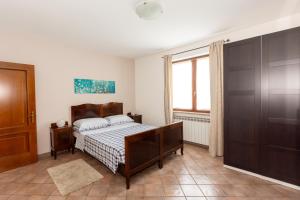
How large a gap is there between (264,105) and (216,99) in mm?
962

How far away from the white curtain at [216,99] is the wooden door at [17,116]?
3570 mm

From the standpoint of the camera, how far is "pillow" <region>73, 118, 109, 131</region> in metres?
3.42

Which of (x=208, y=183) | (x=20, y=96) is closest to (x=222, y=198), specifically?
(x=208, y=183)

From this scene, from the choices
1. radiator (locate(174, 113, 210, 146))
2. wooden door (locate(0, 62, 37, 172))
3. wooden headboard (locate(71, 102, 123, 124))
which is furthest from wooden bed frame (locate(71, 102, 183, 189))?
wooden door (locate(0, 62, 37, 172))

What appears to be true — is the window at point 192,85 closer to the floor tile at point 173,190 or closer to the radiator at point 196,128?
the radiator at point 196,128

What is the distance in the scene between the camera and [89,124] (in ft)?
11.5

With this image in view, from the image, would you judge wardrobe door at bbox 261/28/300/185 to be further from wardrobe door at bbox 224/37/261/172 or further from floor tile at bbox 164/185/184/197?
floor tile at bbox 164/185/184/197

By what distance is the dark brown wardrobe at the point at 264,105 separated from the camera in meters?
2.09

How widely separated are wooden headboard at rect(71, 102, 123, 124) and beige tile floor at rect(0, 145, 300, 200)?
130 cm

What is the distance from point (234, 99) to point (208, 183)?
4.50 ft

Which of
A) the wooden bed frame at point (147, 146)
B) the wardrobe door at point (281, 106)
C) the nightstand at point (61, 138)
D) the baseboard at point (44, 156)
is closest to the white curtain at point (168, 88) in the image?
the wooden bed frame at point (147, 146)

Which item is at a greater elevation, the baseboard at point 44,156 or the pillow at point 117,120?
the pillow at point 117,120

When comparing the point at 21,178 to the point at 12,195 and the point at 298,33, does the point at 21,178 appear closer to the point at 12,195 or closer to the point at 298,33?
the point at 12,195

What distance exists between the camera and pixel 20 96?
2930 millimetres
